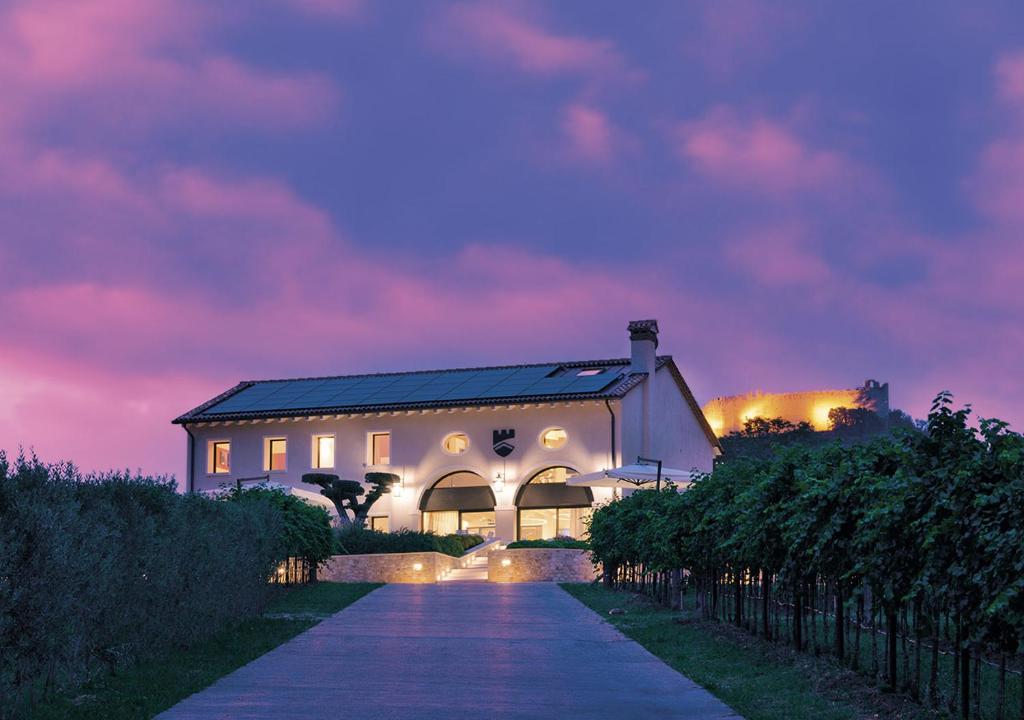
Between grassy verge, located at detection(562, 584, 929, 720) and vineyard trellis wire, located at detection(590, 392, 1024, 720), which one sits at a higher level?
vineyard trellis wire, located at detection(590, 392, 1024, 720)

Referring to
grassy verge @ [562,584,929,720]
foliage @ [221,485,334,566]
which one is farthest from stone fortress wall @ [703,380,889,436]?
grassy verge @ [562,584,929,720]

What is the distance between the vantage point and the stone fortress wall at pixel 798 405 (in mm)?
99938

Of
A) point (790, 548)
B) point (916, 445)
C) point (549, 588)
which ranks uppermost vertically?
point (916, 445)

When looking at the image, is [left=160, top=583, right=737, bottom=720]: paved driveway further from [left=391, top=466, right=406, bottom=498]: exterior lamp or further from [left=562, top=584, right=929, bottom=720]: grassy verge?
[left=391, top=466, right=406, bottom=498]: exterior lamp

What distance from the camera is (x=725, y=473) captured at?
49.3 feet

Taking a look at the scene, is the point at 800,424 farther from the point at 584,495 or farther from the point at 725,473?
the point at 725,473

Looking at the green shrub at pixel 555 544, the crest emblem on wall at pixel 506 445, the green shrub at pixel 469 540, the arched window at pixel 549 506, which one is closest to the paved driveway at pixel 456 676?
the green shrub at pixel 555 544

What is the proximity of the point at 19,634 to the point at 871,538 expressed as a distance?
225 inches

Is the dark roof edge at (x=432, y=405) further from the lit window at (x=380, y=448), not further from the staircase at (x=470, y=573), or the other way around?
the staircase at (x=470, y=573)

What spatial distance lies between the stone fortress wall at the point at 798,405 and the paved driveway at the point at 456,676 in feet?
275

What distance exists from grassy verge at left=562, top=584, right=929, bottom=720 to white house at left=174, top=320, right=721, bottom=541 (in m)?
28.2

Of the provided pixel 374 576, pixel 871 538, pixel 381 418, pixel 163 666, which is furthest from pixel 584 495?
pixel 871 538

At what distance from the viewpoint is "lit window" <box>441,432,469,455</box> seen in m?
48.7

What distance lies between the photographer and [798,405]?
10262cm
